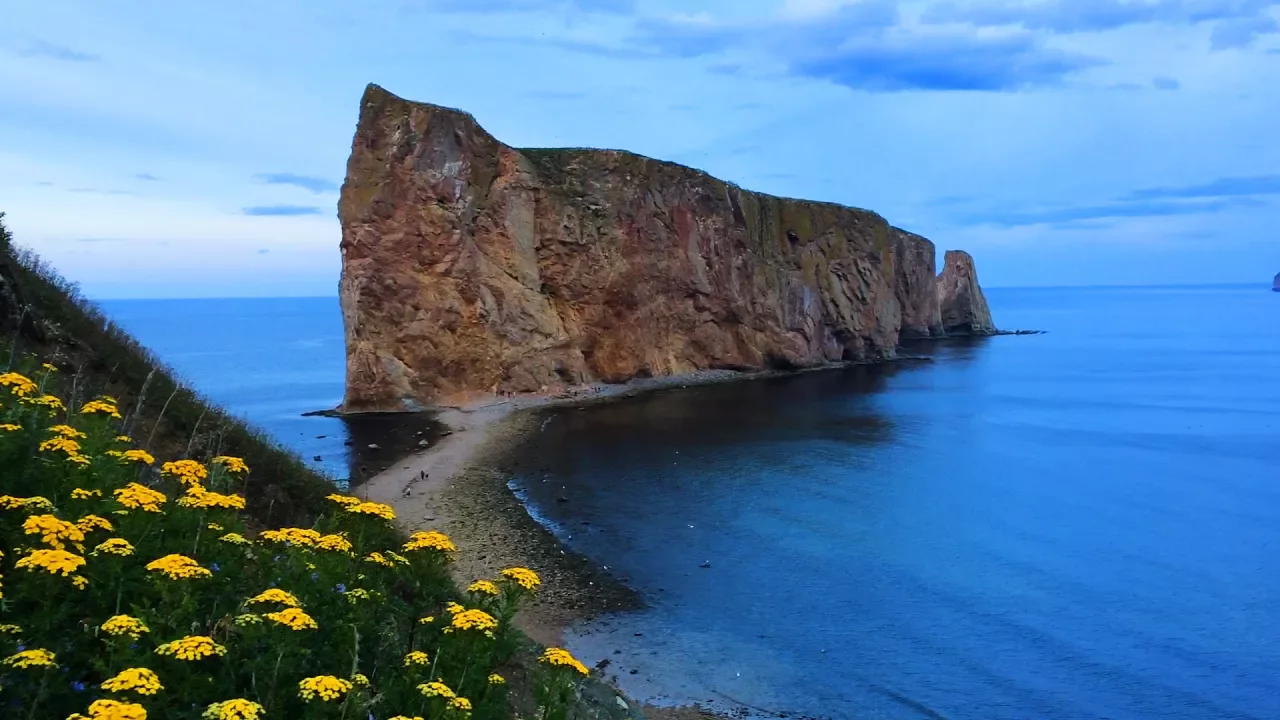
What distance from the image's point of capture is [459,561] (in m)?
19.7

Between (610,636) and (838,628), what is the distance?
4.64 m

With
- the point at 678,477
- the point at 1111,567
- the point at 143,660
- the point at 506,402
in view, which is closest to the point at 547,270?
the point at 506,402

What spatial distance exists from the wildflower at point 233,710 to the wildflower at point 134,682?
0.23m

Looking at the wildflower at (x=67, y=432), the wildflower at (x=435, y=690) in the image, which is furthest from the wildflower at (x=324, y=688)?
the wildflower at (x=67, y=432)

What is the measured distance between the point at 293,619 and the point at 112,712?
97 centimetres

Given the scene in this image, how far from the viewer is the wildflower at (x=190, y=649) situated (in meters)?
3.66

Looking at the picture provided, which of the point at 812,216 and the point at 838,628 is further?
the point at 812,216

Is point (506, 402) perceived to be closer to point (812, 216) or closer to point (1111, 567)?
point (1111, 567)

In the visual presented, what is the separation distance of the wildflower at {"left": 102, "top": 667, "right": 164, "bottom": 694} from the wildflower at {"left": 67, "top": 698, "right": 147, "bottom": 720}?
8 cm

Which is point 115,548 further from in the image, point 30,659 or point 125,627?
point 30,659

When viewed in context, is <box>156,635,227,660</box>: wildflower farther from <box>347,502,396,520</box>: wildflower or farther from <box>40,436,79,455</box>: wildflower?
<box>347,502,396,520</box>: wildflower

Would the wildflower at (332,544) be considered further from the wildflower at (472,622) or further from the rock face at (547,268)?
the rock face at (547,268)

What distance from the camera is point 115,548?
164 inches

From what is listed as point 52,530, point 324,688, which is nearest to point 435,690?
point 324,688
